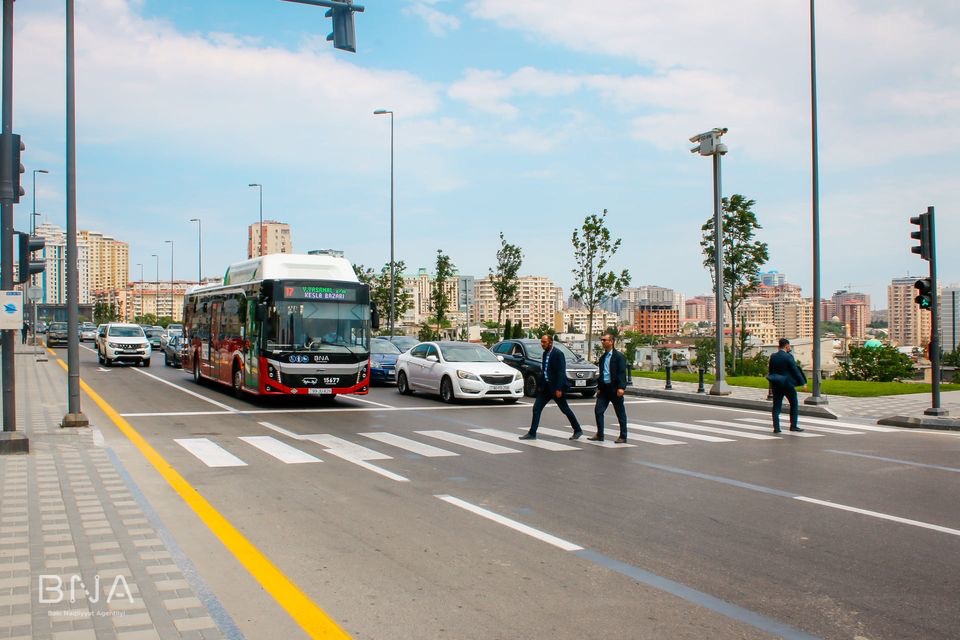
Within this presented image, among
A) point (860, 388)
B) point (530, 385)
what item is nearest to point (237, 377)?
point (530, 385)

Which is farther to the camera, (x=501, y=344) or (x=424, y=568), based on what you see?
(x=501, y=344)

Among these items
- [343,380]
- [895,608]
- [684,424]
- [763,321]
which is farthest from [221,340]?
[763,321]

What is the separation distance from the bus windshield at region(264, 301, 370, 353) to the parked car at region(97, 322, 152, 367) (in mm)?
20346

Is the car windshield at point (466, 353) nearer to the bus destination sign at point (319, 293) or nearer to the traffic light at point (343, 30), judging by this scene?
the bus destination sign at point (319, 293)

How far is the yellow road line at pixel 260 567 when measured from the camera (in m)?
4.66

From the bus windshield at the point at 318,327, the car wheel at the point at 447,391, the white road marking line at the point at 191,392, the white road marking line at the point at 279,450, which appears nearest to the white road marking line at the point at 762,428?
the car wheel at the point at 447,391

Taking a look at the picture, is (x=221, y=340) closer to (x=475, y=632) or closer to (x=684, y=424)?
(x=684, y=424)

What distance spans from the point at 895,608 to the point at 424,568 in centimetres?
310

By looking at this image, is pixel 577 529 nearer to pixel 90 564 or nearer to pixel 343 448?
pixel 90 564

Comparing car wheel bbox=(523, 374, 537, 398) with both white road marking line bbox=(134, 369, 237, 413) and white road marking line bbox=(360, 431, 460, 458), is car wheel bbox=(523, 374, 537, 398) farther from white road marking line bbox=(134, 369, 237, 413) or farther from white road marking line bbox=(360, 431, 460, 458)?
white road marking line bbox=(360, 431, 460, 458)

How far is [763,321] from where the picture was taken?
18488cm

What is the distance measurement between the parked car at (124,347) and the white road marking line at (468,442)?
2555 centimetres

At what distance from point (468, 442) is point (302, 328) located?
6.59 meters

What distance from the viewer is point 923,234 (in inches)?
640
